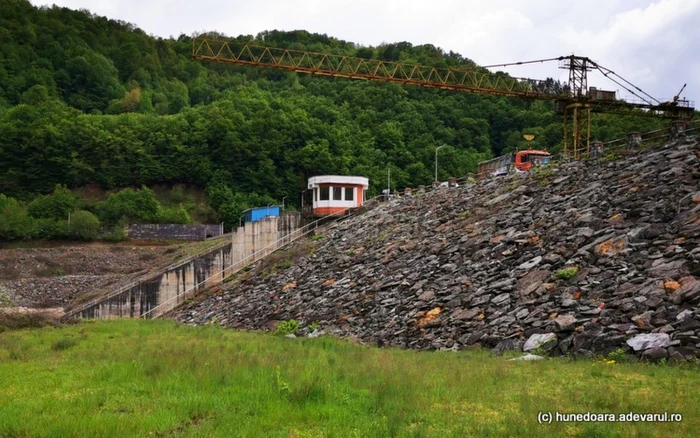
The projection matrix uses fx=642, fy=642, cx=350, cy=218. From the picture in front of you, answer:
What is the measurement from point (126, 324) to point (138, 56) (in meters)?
123

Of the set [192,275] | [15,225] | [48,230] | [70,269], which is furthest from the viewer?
[48,230]

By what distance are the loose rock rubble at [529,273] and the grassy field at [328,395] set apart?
194cm

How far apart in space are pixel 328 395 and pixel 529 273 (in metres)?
11.0

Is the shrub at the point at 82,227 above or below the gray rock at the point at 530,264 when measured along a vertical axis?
above

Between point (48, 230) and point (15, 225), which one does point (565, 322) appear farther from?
point (15, 225)

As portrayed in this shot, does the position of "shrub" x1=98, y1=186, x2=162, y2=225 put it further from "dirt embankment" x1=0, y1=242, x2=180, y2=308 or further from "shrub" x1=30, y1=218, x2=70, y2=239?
"dirt embankment" x1=0, y1=242, x2=180, y2=308

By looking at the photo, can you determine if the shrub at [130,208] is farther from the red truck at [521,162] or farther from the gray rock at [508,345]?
the gray rock at [508,345]

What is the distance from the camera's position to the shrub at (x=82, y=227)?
6649cm

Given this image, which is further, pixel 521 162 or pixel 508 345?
pixel 521 162

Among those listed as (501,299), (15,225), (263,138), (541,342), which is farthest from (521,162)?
(15,225)

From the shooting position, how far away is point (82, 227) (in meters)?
66.8

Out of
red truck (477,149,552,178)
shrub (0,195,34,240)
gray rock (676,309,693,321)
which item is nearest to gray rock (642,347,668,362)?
gray rock (676,309,693,321)

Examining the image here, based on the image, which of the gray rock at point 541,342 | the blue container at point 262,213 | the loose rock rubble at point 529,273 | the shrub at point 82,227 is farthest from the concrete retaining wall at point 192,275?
the shrub at point 82,227

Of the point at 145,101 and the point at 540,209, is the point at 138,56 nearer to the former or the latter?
the point at 145,101
